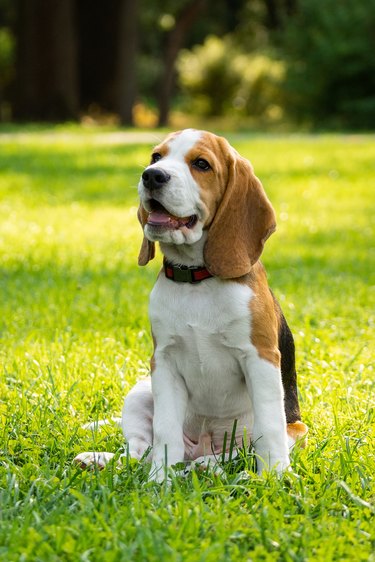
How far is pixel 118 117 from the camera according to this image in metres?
30.0

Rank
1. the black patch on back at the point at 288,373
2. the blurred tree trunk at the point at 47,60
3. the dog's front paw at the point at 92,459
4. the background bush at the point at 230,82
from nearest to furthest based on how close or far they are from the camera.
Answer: the dog's front paw at the point at 92,459 → the black patch on back at the point at 288,373 → the blurred tree trunk at the point at 47,60 → the background bush at the point at 230,82

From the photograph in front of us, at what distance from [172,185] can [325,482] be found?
141 cm

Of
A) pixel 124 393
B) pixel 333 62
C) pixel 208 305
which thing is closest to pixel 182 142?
pixel 208 305

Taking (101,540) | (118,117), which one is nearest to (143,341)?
(101,540)

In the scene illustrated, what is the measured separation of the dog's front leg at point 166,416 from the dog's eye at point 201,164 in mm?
865

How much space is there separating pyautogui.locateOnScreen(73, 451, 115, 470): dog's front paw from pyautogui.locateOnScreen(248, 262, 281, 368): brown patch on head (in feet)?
2.72

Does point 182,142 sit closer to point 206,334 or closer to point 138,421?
point 206,334

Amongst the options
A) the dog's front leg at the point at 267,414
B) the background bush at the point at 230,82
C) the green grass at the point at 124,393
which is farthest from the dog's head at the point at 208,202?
the background bush at the point at 230,82

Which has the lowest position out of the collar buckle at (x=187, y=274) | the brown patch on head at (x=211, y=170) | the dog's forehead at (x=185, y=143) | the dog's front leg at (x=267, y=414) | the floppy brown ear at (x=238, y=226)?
the dog's front leg at (x=267, y=414)

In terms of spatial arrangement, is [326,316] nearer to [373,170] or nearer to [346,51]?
[373,170]

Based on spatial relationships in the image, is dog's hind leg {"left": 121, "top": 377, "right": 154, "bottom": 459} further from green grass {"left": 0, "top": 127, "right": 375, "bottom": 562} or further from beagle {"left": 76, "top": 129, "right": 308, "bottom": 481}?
green grass {"left": 0, "top": 127, "right": 375, "bottom": 562}

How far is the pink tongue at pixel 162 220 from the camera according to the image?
13.0ft

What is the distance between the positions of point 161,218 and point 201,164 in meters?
0.30

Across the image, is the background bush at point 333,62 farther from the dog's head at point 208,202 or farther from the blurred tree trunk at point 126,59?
the dog's head at point 208,202
